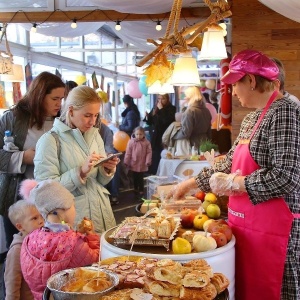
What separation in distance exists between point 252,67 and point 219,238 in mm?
853

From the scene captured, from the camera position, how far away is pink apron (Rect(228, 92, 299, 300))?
2232mm

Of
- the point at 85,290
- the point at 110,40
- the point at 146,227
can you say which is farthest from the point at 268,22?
the point at 110,40

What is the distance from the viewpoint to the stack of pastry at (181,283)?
1479 millimetres

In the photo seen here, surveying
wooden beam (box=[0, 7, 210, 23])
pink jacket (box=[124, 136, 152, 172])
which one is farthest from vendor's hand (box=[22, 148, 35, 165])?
pink jacket (box=[124, 136, 152, 172])

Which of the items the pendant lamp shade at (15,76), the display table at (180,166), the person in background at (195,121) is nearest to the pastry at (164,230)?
the pendant lamp shade at (15,76)

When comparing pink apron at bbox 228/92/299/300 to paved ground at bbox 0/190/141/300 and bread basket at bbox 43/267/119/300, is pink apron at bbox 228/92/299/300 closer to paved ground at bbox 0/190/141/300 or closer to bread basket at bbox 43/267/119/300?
bread basket at bbox 43/267/119/300

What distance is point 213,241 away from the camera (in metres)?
2.18

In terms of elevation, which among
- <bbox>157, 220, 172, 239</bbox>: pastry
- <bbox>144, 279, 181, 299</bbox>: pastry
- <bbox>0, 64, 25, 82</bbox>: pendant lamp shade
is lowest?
<bbox>157, 220, 172, 239</bbox>: pastry

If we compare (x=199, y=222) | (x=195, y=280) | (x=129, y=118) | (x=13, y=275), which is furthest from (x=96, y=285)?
(x=129, y=118)

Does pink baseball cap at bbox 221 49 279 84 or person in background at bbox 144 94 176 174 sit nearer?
pink baseball cap at bbox 221 49 279 84

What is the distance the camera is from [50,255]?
2.18m

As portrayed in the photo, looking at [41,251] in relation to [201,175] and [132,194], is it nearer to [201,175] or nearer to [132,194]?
[201,175]

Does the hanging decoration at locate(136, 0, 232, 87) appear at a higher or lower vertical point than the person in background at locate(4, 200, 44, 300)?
higher

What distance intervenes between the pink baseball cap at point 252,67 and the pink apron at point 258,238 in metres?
0.12
